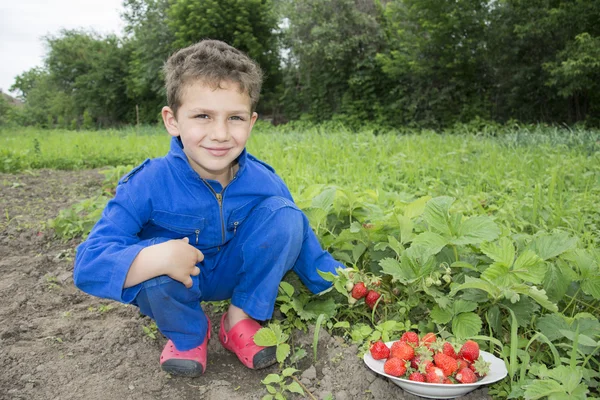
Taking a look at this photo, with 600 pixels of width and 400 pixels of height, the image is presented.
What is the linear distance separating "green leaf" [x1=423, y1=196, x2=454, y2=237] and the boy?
0.47 m

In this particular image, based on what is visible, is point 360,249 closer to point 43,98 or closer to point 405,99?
point 405,99

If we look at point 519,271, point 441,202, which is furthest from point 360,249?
point 519,271

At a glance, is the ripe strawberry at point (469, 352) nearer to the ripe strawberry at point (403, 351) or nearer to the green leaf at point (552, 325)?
the ripe strawberry at point (403, 351)

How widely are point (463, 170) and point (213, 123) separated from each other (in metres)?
3.13

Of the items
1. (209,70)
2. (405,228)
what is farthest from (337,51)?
(209,70)

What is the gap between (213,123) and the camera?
1.73 metres

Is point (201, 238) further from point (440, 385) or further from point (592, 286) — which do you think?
point (592, 286)

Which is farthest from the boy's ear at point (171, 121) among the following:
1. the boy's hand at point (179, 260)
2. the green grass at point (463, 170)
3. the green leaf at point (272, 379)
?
the green grass at point (463, 170)

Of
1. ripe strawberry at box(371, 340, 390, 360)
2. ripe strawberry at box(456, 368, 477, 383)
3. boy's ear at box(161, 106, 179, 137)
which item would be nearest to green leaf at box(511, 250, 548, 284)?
ripe strawberry at box(456, 368, 477, 383)

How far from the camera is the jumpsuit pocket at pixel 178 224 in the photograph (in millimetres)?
1690

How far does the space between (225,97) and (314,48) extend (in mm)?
13806

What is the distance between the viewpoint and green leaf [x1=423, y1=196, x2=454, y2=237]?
1.74 metres

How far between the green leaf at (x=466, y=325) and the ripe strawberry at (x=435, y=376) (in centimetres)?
22

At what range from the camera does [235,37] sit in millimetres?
18875
